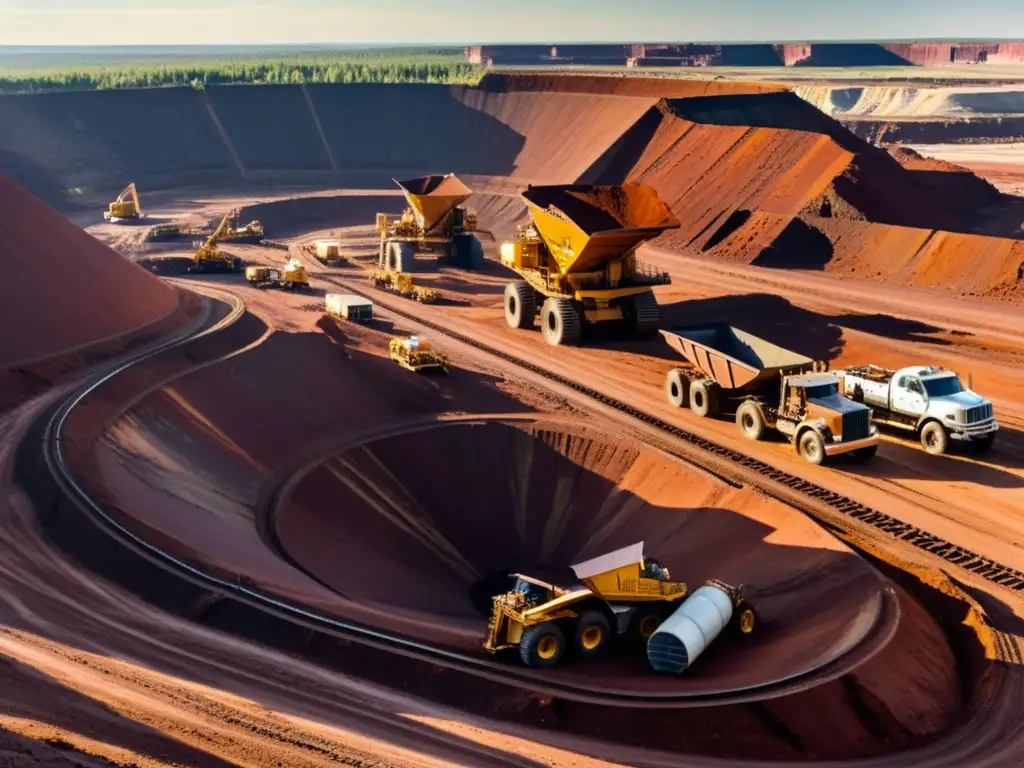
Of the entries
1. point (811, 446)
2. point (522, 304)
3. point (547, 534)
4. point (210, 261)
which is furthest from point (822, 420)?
point (210, 261)

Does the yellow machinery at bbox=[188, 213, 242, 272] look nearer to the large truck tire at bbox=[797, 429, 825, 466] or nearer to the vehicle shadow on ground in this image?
the large truck tire at bbox=[797, 429, 825, 466]

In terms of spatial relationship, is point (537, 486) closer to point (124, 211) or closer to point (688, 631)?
point (688, 631)

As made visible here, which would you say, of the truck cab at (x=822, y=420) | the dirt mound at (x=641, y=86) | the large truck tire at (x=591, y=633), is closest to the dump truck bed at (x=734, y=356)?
the truck cab at (x=822, y=420)

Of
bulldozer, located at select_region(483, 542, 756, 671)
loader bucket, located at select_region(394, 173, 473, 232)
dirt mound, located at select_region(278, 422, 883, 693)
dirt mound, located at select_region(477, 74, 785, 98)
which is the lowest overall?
dirt mound, located at select_region(278, 422, 883, 693)

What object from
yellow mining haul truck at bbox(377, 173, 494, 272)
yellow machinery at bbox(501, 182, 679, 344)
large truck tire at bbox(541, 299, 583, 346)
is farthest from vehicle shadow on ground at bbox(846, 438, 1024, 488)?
yellow mining haul truck at bbox(377, 173, 494, 272)

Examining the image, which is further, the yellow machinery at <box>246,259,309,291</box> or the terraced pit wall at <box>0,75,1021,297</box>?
the terraced pit wall at <box>0,75,1021,297</box>

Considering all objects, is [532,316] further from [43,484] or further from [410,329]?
[43,484]
